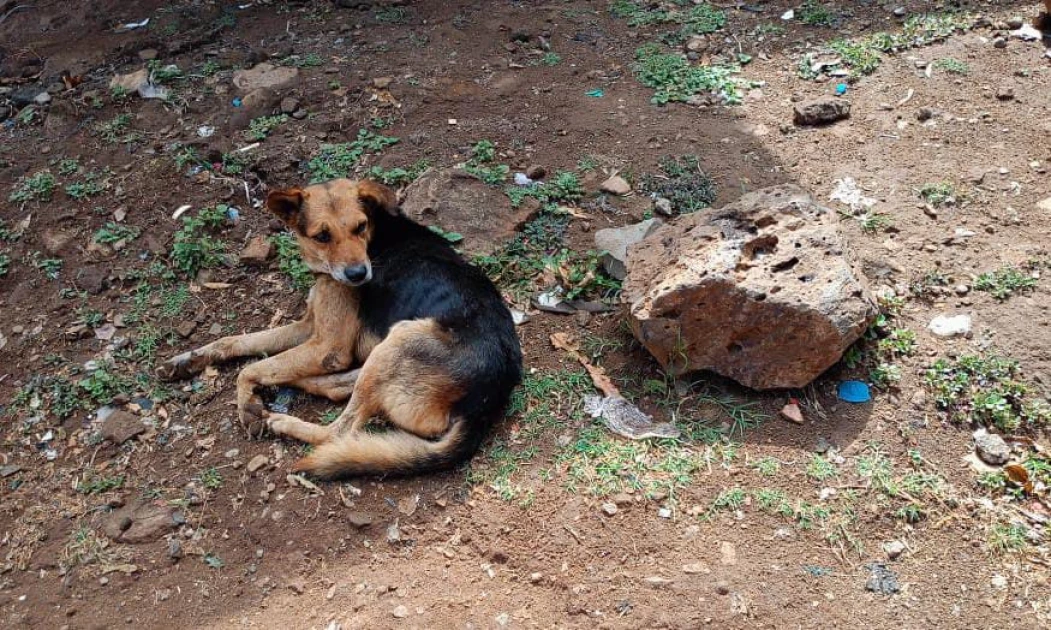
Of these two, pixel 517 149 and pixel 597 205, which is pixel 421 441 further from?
pixel 517 149

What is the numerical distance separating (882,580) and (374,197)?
324cm

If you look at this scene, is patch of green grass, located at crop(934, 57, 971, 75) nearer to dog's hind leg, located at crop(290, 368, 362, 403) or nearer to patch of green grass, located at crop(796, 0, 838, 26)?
patch of green grass, located at crop(796, 0, 838, 26)

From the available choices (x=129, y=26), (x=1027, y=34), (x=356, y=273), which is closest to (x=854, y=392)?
(x=356, y=273)

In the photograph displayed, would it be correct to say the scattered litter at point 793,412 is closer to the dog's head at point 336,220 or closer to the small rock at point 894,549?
the small rock at point 894,549

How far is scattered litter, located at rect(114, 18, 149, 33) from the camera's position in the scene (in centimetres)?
761

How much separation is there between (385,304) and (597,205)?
1.72m

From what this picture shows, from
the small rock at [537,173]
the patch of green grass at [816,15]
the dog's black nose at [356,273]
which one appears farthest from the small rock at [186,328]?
the patch of green grass at [816,15]

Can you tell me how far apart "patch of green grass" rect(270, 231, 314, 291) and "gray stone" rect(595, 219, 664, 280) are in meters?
1.88

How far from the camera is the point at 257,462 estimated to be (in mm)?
3990

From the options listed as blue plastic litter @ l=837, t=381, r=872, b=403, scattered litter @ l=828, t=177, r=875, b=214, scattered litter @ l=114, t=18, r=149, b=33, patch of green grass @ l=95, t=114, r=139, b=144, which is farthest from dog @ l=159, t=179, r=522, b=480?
scattered litter @ l=114, t=18, r=149, b=33

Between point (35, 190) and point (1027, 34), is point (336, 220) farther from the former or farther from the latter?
point (1027, 34)

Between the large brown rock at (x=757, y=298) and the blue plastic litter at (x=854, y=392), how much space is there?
222mm

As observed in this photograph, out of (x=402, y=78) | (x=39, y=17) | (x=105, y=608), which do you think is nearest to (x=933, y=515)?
(x=105, y=608)

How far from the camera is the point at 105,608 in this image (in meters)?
3.43
